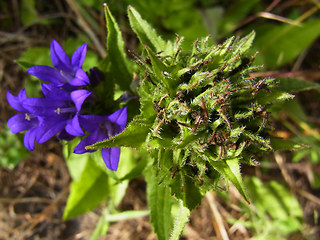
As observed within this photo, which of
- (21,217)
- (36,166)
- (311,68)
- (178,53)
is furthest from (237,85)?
(21,217)

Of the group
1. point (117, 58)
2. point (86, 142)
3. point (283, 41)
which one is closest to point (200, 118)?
point (86, 142)

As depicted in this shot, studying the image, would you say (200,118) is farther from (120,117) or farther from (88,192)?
(88,192)

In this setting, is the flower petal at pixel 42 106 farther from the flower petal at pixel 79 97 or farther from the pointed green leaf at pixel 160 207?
the pointed green leaf at pixel 160 207

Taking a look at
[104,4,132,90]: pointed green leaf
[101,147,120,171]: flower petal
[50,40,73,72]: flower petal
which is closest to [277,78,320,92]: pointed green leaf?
[104,4,132,90]: pointed green leaf

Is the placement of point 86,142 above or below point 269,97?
above

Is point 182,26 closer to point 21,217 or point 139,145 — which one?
point 139,145

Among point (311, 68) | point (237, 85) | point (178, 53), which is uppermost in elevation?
point (178, 53)

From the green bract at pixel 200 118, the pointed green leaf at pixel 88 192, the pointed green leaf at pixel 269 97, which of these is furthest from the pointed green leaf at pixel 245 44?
the pointed green leaf at pixel 88 192
